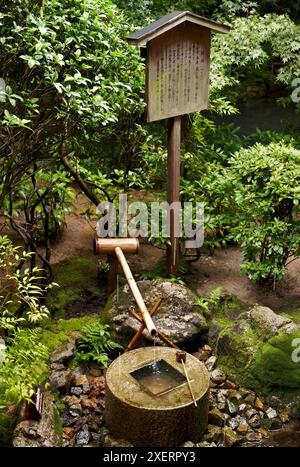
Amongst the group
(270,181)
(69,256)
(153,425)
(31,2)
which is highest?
(31,2)

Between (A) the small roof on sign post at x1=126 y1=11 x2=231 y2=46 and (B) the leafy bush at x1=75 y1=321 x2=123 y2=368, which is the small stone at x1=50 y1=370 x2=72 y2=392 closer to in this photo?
(B) the leafy bush at x1=75 y1=321 x2=123 y2=368

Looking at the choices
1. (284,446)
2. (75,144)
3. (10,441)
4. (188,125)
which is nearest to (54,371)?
(10,441)

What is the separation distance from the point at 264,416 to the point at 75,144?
5058mm

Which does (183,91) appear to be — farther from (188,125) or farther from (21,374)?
(21,374)

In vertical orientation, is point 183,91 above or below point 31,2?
below

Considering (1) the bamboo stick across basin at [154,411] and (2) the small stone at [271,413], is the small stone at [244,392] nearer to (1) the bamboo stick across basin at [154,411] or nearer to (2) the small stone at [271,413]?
(2) the small stone at [271,413]

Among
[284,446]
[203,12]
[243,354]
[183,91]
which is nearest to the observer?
[284,446]

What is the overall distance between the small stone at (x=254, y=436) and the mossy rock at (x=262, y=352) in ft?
2.13

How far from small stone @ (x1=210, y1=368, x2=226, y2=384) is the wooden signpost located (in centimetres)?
269

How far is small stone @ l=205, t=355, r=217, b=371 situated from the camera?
7605mm

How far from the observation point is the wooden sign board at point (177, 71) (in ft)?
26.4

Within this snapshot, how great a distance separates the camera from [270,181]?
28.1ft

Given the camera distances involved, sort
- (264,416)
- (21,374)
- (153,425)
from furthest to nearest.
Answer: (264,416) < (153,425) < (21,374)

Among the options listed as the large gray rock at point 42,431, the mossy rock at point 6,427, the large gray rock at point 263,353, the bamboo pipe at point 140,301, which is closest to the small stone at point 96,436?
the large gray rock at point 42,431
